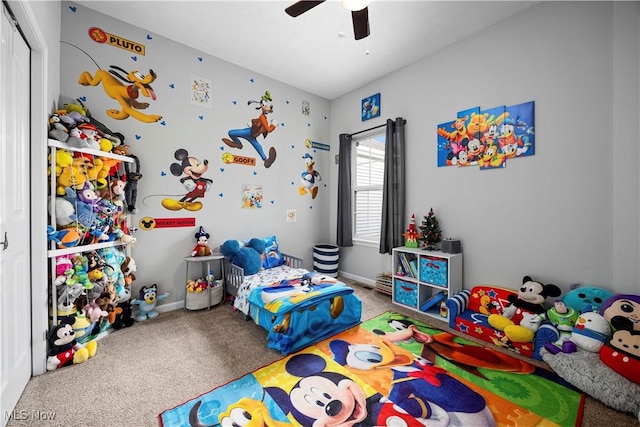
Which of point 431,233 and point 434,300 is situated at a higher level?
point 431,233

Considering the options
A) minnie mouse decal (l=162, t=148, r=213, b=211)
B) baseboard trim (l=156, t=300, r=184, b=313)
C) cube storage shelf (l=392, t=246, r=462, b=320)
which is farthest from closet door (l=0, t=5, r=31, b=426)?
cube storage shelf (l=392, t=246, r=462, b=320)

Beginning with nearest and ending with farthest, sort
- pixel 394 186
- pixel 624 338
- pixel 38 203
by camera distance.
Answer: pixel 624 338 < pixel 38 203 < pixel 394 186

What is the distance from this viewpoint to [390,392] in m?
1.60

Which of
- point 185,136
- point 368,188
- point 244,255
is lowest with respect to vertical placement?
point 244,255

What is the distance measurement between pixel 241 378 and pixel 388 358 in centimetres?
107

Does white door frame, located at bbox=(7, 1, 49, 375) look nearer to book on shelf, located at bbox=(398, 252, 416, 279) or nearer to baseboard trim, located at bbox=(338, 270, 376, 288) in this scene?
book on shelf, located at bbox=(398, 252, 416, 279)

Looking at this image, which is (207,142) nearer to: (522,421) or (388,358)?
(388,358)

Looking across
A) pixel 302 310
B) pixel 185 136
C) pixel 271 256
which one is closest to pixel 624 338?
pixel 302 310

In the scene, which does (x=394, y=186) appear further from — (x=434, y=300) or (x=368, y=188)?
(x=434, y=300)

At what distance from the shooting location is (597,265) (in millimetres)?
1989

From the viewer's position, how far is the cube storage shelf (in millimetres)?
2637

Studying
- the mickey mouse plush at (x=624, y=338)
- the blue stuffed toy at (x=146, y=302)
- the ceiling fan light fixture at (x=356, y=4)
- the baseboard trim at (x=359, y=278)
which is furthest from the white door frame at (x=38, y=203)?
the mickey mouse plush at (x=624, y=338)

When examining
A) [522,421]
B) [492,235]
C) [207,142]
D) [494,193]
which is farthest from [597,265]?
[207,142]
